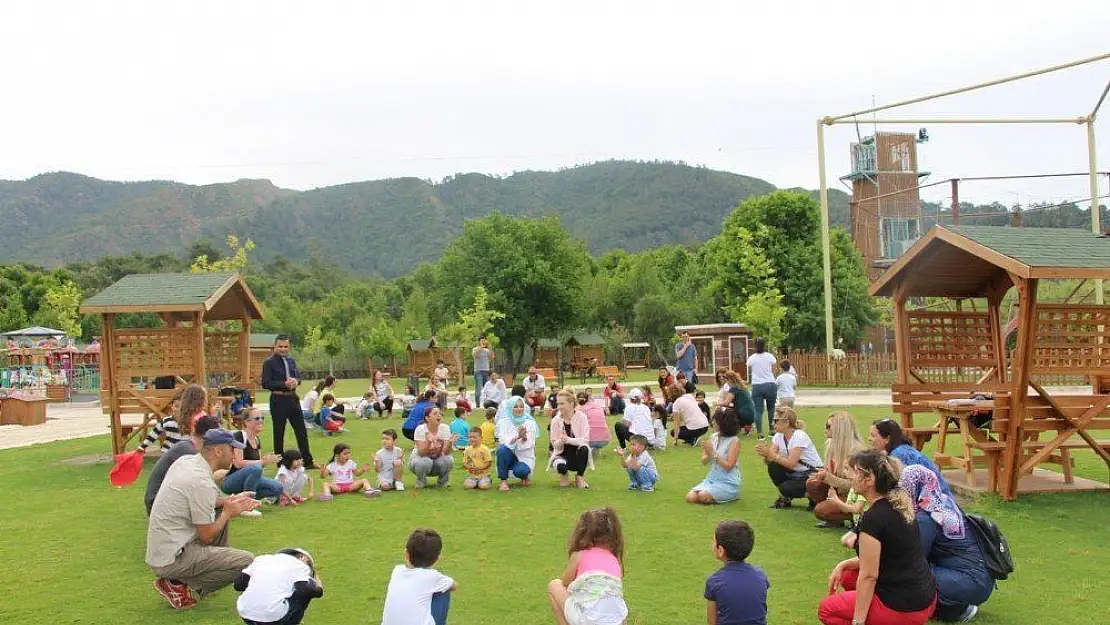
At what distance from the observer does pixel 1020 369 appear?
9.94 m

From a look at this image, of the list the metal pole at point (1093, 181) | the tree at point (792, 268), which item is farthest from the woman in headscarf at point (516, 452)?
the tree at point (792, 268)

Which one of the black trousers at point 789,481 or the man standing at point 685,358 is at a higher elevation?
the man standing at point 685,358

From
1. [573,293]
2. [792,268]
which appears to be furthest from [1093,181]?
[573,293]

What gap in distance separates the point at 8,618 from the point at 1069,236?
474 inches

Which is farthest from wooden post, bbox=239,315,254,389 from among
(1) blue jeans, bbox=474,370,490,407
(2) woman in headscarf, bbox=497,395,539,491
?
(2) woman in headscarf, bbox=497,395,539,491

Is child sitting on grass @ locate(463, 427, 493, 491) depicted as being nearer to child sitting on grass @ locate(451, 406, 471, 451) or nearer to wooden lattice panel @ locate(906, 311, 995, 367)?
child sitting on grass @ locate(451, 406, 471, 451)

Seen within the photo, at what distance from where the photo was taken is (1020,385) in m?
9.98

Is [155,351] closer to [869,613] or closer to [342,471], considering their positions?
[342,471]

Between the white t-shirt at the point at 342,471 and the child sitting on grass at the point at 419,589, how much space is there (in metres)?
6.79

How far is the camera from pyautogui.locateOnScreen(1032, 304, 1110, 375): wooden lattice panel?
10.5 m

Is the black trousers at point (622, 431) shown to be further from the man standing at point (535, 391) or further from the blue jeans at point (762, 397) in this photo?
the man standing at point (535, 391)

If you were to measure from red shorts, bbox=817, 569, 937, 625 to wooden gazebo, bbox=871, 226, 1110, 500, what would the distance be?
5219mm

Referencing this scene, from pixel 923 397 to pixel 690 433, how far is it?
502cm

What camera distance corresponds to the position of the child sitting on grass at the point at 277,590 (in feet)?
17.5
